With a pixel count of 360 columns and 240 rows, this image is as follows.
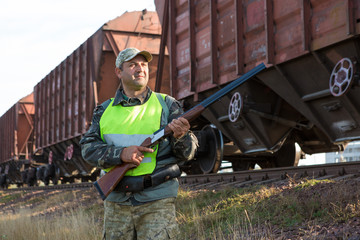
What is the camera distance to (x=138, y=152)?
246cm

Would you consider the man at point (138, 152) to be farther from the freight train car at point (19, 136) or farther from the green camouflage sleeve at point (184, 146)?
the freight train car at point (19, 136)

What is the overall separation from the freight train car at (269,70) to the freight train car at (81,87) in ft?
9.05

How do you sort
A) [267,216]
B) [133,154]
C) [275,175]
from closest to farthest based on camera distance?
[133,154], [267,216], [275,175]

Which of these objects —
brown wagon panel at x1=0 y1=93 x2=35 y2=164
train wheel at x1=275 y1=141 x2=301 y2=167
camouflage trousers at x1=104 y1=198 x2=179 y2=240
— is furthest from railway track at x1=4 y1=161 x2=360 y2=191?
brown wagon panel at x1=0 y1=93 x2=35 y2=164

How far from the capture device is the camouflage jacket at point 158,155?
2.50m

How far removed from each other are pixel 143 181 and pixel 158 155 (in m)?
0.18

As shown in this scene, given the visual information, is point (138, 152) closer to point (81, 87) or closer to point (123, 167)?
point (123, 167)

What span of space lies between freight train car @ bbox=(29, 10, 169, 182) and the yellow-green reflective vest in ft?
30.6

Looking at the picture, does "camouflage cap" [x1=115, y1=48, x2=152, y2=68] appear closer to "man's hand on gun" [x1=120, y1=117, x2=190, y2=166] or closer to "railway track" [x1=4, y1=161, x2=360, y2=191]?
"man's hand on gun" [x1=120, y1=117, x2=190, y2=166]

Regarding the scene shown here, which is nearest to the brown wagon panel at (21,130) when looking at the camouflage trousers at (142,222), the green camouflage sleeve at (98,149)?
the green camouflage sleeve at (98,149)

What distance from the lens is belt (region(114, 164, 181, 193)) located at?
248 centimetres

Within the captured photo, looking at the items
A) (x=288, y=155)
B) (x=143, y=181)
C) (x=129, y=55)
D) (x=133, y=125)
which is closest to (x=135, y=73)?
(x=129, y=55)

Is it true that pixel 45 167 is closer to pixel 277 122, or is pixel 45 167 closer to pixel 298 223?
pixel 277 122

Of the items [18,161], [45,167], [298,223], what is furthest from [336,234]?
[18,161]
